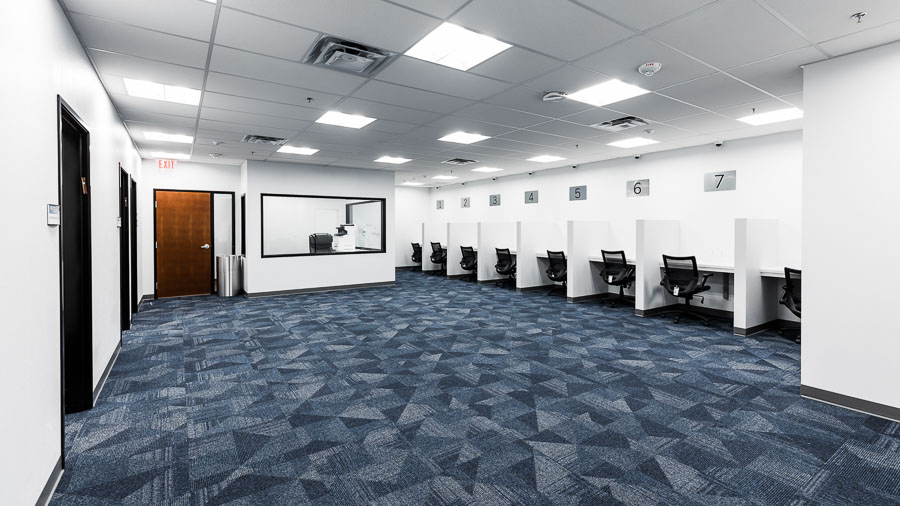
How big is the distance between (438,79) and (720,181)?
167 inches

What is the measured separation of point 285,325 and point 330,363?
159cm

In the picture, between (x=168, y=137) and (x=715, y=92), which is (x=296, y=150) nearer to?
(x=168, y=137)

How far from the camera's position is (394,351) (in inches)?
151

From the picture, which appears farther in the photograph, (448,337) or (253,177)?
(253,177)

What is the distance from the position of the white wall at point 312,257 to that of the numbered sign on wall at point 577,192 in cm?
322

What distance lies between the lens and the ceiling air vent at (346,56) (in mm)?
2646

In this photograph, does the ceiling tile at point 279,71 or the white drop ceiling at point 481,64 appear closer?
the white drop ceiling at point 481,64

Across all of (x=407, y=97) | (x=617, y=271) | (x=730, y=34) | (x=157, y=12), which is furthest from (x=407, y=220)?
(x=730, y=34)

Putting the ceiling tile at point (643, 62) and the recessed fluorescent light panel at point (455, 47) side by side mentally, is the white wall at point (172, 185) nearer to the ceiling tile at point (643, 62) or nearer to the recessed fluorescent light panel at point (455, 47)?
the recessed fluorescent light panel at point (455, 47)

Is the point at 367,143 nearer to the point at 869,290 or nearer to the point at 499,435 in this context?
the point at 499,435

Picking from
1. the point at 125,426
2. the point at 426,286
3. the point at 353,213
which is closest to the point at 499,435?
the point at 125,426

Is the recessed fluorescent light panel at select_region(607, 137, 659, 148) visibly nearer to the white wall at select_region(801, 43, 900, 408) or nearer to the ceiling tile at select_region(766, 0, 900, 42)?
the white wall at select_region(801, 43, 900, 408)

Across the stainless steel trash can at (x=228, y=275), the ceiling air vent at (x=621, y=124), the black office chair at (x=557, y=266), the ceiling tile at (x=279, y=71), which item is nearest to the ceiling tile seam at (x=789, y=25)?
the ceiling air vent at (x=621, y=124)

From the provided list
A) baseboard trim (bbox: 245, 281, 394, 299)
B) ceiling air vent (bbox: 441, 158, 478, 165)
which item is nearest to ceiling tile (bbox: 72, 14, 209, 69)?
ceiling air vent (bbox: 441, 158, 478, 165)
